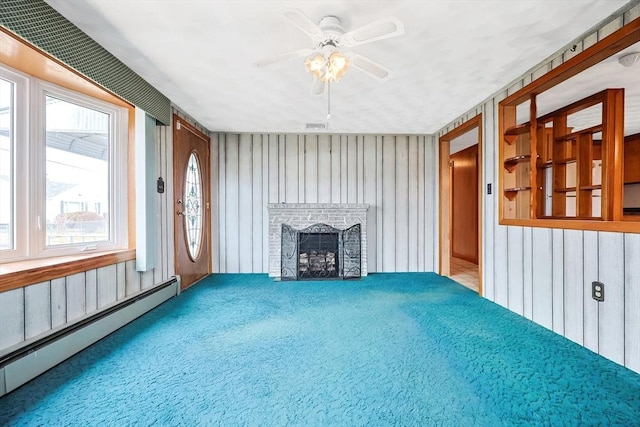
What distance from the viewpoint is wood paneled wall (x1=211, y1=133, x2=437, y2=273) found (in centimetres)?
464

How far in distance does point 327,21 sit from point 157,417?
2324 millimetres

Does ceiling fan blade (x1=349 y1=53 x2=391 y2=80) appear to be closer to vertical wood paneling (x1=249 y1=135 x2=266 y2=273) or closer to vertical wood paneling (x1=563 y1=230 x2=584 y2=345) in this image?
vertical wood paneling (x1=563 y1=230 x2=584 y2=345)

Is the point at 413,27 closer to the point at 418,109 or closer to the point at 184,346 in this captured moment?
the point at 418,109

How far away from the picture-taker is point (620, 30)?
1.80 m

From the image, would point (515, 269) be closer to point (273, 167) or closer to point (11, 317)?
point (273, 167)

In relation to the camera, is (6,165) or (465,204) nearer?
(6,165)

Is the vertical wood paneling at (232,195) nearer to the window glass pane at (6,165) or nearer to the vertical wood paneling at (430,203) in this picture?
the window glass pane at (6,165)

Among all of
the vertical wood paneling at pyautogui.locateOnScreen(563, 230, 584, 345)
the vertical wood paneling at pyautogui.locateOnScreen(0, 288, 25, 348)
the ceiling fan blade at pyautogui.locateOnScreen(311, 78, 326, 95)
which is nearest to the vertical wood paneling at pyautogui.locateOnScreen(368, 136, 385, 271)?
the vertical wood paneling at pyautogui.locateOnScreen(563, 230, 584, 345)

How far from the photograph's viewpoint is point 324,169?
15.4 feet

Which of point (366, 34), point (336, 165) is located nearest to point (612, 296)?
point (366, 34)

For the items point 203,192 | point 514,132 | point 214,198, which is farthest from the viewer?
point 214,198

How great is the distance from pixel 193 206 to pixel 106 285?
1.74 meters

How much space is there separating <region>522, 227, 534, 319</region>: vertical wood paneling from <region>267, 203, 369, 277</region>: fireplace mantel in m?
2.10

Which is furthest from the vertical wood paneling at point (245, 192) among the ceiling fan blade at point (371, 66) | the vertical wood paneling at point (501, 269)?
the vertical wood paneling at point (501, 269)
